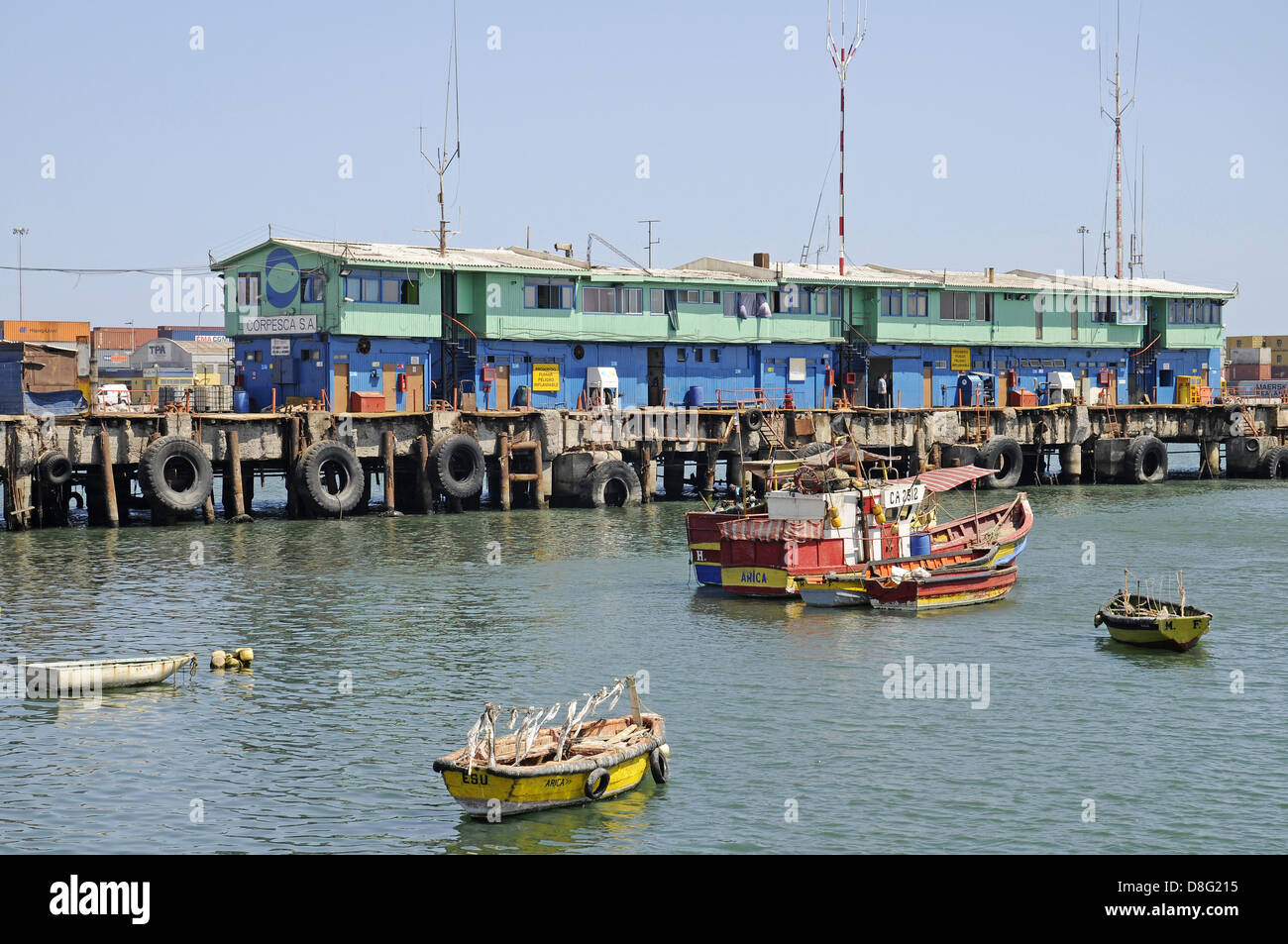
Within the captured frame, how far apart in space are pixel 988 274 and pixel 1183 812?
7185 cm

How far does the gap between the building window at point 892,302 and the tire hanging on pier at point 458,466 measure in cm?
2872

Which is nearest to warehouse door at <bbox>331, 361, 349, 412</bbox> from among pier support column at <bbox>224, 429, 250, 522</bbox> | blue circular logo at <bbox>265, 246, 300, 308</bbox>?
blue circular logo at <bbox>265, 246, 300, 308</bbox>

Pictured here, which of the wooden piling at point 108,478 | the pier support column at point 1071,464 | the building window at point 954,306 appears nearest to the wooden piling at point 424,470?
the wooden piling at point 108,478

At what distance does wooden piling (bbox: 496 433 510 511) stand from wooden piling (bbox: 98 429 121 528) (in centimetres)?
1684

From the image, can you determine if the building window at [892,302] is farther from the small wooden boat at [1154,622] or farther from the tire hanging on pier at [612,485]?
the small wooden boat at [1154,622]

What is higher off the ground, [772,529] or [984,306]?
[984,306]

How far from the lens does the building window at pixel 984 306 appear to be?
8838 centimetres

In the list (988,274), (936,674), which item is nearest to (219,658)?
(936,674)

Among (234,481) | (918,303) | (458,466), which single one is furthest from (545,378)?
(918,303)

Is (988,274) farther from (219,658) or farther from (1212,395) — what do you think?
(219,658)

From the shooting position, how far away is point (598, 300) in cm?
7525

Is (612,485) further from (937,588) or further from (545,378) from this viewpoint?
(937,588)

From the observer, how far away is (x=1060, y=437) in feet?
276

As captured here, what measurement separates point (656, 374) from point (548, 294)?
310 inches
